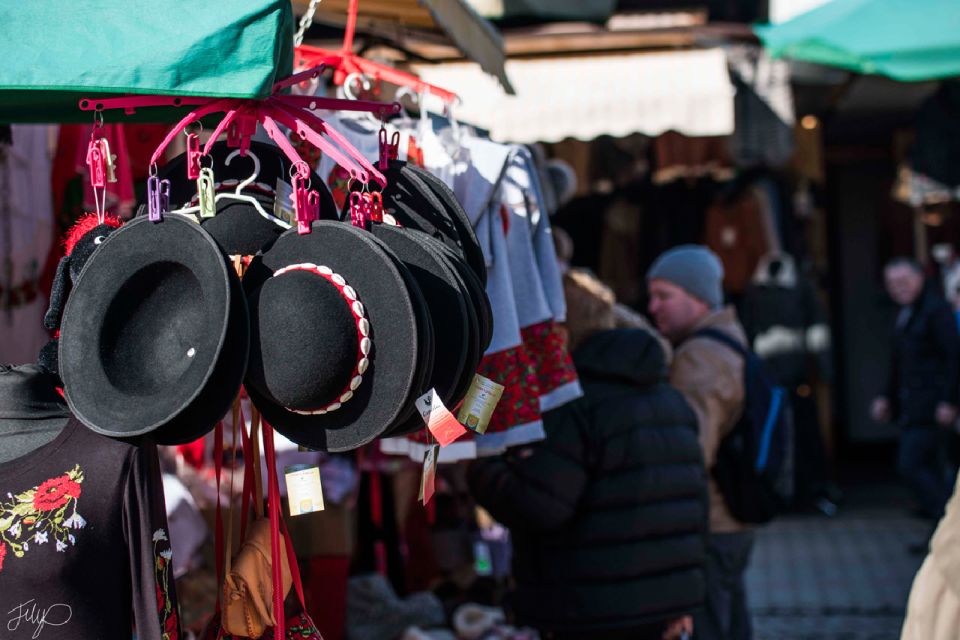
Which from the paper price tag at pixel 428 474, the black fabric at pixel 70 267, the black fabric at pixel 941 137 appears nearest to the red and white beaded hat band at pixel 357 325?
the paper price tag at pixel 428 474

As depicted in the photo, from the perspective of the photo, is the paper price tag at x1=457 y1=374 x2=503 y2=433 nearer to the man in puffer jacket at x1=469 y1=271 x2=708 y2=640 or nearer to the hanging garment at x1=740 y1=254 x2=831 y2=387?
the man in puffer jacket at x1=469 y1=271 x2=708 y2=640

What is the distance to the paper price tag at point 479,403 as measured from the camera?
7.93 ft

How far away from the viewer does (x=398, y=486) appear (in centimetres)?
562

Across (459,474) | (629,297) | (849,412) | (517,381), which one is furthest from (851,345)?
→ (517,381)

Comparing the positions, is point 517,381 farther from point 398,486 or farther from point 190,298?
point 398,486

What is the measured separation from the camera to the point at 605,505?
3625mm

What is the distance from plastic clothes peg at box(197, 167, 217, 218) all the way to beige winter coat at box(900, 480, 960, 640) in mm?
1443

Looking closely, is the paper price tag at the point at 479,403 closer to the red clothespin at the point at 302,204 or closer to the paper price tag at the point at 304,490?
the paper price tag at the point at 304,490

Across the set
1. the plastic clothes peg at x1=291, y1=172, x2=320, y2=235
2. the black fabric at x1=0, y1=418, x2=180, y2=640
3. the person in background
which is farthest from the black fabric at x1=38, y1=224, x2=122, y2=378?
the person in background

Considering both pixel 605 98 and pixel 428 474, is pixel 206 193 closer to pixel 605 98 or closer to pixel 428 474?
pixel 428 474

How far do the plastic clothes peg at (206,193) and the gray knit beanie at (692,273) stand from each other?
2.85m

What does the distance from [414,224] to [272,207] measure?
29cm

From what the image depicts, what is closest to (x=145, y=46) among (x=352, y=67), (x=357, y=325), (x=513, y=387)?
(x=357, y=325)

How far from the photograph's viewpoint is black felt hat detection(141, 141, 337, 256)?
2244 mm
